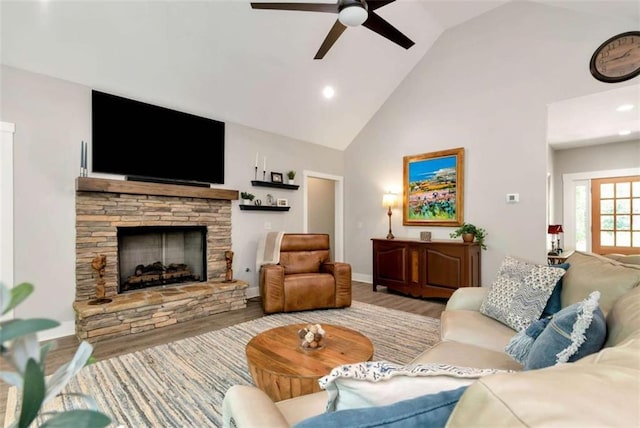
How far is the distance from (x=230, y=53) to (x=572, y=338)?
3971 mm

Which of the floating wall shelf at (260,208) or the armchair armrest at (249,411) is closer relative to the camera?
the armchair armrest at (249,411)

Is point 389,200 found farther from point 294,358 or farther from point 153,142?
point 294,358

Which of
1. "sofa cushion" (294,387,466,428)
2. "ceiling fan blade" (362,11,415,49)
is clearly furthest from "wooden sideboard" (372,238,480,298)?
"sofa cushion" (294,387,466,428)

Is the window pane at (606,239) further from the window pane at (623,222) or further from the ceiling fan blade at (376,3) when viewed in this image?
the ceiling fan blade at (376,3)

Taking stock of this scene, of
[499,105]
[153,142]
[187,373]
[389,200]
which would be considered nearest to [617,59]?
[499,105]

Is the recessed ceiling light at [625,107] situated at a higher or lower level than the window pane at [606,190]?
higher

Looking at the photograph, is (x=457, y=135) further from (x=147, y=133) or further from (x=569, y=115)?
(x=147, y=133)

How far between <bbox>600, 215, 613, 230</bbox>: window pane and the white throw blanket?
5470 millimetres

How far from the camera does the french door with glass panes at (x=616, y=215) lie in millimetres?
4949

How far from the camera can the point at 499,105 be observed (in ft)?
13.8


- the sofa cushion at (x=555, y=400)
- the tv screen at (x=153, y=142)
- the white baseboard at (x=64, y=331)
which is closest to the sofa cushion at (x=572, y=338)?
the sofa cushion at (x=555, y=400)

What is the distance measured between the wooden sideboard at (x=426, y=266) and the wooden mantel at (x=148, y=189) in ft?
8.15

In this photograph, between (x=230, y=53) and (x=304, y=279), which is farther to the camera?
(x=304, y=279)

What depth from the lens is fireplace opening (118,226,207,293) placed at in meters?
3.61
